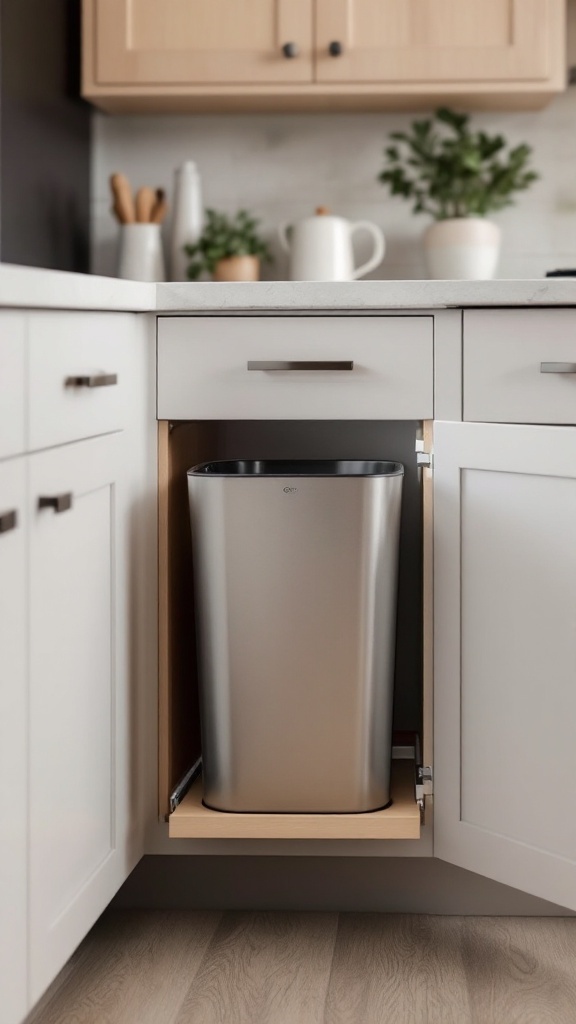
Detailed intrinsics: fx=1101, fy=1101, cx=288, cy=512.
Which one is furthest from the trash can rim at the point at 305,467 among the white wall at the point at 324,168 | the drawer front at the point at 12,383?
the white wall at the point at 324,168

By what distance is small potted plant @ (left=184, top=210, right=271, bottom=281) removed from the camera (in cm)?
215

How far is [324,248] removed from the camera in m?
2.10

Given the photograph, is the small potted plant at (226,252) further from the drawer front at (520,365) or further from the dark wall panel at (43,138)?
the drawer front at (520,365)

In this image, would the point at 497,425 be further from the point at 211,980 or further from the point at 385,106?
the point at 385,106

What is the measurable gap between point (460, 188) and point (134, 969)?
1516 mm

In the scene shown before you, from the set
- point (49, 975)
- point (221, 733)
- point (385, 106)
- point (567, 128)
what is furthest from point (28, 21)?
point (49, 975)

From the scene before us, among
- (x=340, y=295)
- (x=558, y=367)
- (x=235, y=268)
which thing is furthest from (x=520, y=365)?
(x=235, y=268)

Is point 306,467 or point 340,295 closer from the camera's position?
point 340,295

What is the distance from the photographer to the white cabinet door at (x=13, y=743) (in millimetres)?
1090

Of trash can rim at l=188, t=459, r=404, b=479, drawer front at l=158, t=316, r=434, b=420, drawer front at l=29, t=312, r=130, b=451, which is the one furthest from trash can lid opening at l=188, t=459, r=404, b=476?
drawer front at l=29, t=312, r=130, b=451

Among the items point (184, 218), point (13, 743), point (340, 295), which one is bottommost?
point (13, 743)

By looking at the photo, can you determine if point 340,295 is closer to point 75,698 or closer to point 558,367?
point 558,367

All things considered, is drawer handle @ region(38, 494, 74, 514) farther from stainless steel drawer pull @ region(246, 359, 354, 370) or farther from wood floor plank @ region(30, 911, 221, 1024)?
wood floor plank @ region(30, 911, 221, 1024)

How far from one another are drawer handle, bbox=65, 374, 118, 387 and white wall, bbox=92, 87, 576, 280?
0.95 metres
